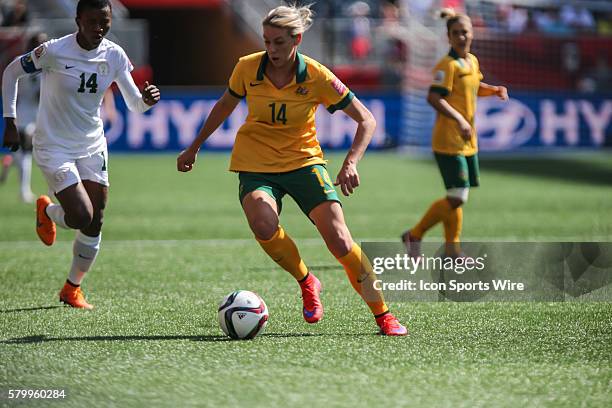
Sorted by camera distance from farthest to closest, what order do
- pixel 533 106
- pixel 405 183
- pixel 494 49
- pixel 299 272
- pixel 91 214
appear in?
pixel 494 49
pixel 533 106
pixel 405 183
pixel 91 214
pixel 299 272

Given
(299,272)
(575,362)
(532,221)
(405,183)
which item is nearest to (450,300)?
(299,272)

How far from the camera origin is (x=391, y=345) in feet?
20.2

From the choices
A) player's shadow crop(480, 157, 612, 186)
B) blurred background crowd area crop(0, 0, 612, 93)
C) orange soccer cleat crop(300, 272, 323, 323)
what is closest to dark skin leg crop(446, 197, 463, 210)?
orange soccer cleat crop(300, 272, 323, 323)

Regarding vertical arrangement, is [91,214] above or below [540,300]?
above

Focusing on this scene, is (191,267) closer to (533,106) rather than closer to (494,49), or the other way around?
(533,106)

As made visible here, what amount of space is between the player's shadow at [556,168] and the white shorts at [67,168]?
12665mm

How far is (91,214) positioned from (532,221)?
729 cm

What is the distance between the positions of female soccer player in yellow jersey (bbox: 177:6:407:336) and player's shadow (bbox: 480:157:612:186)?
12804 millimetres

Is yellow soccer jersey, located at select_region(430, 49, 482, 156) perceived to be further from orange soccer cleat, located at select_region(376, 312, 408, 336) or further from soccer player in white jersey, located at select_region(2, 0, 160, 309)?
orange soccer cleat, located at select_region(376, 312, 408, 336)

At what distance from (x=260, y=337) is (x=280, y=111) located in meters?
1.40

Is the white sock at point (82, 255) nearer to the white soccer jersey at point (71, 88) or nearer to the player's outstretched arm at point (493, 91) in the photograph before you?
the white soccer jersey at point (71, 88)

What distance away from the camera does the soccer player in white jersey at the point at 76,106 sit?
7355mm

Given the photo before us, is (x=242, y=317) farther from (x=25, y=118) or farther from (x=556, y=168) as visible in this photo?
(x=556, y=168)

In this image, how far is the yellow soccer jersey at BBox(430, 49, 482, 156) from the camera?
9367mm
